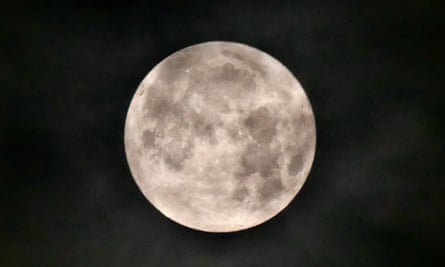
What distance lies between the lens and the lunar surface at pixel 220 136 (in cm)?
495

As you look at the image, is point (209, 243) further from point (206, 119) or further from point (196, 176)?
point (206, 119)

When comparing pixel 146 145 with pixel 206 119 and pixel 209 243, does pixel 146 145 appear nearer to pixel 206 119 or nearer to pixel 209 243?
pixel 206 119

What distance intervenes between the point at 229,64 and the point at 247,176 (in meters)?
1.07

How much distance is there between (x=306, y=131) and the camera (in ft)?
18.0

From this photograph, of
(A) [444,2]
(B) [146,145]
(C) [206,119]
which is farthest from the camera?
(A) [444,2]

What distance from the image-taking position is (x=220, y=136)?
16.1ft

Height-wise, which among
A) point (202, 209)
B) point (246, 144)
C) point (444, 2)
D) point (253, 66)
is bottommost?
point (202, 209)

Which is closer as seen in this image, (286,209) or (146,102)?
(146,102)

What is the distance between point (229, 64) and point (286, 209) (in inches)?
80.9

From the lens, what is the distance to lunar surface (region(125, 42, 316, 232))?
16.2 feet

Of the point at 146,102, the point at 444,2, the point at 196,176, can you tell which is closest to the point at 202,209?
the point at 196,176

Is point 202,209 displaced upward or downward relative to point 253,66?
downward

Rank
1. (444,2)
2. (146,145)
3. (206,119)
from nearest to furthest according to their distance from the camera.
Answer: (206,119) < (146,145) < (444,2)

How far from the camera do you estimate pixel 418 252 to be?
6.20m
